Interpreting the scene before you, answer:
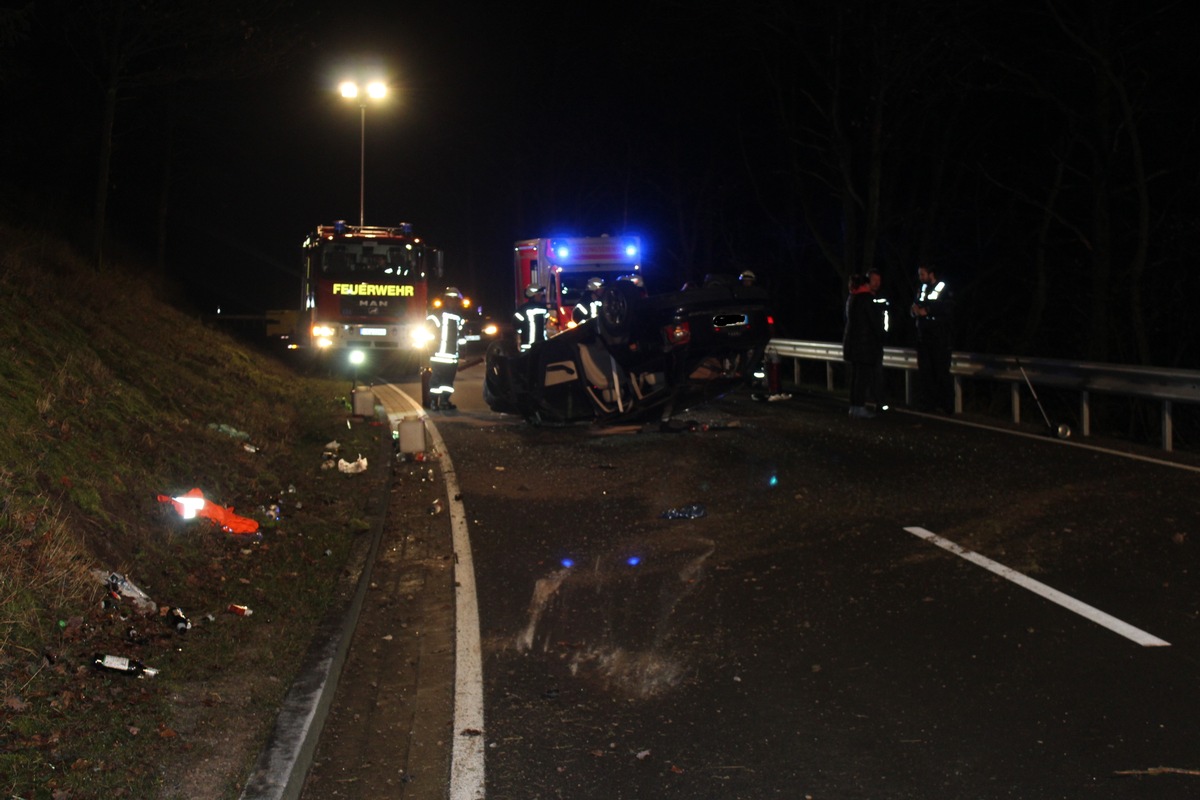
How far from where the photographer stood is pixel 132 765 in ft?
15.3

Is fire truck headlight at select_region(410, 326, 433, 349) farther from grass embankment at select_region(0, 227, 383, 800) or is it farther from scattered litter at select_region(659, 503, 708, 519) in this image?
scattered litter at select_region(659, 503, 708, 519)

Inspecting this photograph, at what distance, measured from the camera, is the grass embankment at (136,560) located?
4.84m

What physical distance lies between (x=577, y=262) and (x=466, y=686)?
19608 mm

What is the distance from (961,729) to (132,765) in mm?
3380

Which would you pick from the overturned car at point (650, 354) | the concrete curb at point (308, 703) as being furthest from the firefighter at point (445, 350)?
the concrete curb at point (308, 703)

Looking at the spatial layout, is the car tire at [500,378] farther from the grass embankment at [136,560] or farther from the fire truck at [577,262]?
the fire truck at [577,262]

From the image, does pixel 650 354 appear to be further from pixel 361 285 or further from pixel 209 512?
pixel 361 285

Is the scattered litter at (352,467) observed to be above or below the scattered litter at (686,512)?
above

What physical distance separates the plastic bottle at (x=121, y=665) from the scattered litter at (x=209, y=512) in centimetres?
307

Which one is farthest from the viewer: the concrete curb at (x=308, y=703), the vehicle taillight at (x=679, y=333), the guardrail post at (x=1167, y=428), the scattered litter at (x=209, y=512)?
the vehicle taillight at (x=679, y=333)

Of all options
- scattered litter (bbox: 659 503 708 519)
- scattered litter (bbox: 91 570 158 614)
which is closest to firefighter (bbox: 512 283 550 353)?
scattered litter (bbox: 659 503 708 519)

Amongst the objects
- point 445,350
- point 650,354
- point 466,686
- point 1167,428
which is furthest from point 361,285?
point 466,686

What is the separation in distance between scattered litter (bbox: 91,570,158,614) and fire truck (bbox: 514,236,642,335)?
58.6 feet

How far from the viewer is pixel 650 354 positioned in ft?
47.7
